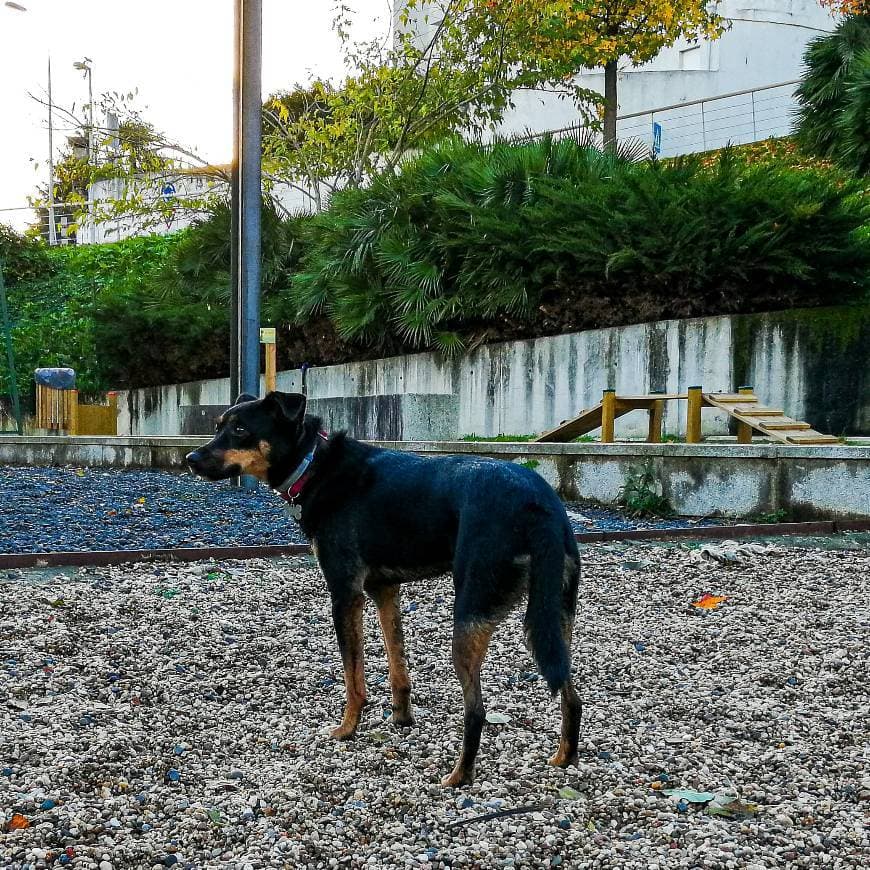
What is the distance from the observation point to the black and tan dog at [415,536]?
333cm

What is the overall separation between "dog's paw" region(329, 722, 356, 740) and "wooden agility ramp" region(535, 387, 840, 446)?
20.7 feet

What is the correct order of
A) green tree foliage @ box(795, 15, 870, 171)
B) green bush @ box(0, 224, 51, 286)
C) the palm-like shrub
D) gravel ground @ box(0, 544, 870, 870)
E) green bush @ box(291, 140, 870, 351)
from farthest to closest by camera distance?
green bush @ box(0, 224, 51, 286) < green tree foliage @ box(795, 15, 870, 171) < the palm-like shrub < green bush @ box(291, 140, 870, 351) < gravel ground @ box(0, 544, 870, 870)

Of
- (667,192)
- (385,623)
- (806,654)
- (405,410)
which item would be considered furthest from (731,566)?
(667,192)

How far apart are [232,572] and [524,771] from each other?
342 cm

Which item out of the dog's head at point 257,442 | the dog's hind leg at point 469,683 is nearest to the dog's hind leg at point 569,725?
the dog's hind leg at point 469,683

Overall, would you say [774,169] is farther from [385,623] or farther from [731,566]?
[385,623]

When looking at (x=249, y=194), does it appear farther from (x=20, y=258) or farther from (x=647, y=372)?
(x=20, y=258)

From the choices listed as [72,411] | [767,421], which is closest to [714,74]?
[72,411]

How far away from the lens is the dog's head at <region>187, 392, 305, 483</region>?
152 inches

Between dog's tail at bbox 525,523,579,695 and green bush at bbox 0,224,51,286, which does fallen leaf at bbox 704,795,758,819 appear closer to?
dog's tail at bbox 525,523,579,695

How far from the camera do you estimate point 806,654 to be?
4.98m

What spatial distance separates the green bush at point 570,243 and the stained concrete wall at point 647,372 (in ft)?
1.34

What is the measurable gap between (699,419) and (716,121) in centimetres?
2157

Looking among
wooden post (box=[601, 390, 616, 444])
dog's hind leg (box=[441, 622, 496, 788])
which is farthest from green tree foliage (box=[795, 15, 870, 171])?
dog's hind leg (box=[441, 622, 496, 788])
